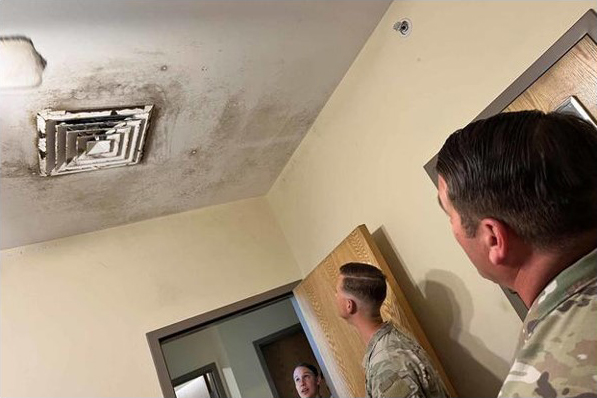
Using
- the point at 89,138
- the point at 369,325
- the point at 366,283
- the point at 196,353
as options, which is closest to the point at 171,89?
the point at 89,138

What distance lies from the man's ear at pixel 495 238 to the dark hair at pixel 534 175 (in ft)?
0.03

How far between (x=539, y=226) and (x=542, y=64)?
30.1 inches

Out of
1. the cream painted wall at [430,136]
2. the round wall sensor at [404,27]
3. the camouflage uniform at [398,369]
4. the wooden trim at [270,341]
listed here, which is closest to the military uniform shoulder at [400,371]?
the camouflage uniform at [398,369]

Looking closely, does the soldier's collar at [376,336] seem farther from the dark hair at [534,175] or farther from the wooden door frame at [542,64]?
the dark hair at [534,175]

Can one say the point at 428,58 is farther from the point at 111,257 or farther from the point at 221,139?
the point at 111,257

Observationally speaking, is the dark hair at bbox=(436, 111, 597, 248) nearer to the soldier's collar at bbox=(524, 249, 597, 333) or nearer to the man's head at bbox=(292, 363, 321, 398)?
the soldier's collar at bbox=(524, 249, 597, 333)

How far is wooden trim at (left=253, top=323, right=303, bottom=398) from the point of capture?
12.0 ft

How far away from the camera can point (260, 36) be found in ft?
4.74

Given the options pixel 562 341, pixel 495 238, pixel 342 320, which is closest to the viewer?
pixel 562 341

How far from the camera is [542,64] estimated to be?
3.59 ft

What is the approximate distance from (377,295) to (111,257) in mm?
1442

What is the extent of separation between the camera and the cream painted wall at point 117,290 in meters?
1.77

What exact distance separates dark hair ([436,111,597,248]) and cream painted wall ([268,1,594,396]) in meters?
0.70

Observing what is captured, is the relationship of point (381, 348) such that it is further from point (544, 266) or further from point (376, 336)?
point (544, 266)
